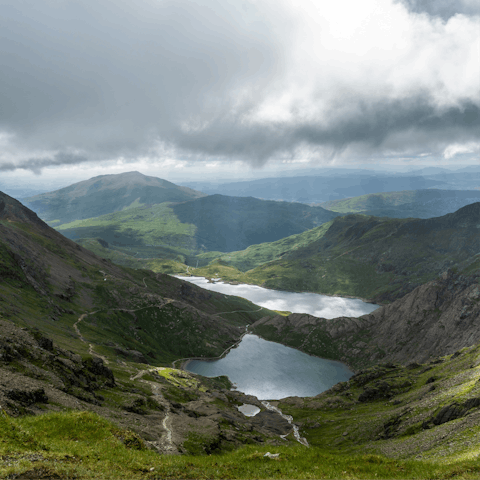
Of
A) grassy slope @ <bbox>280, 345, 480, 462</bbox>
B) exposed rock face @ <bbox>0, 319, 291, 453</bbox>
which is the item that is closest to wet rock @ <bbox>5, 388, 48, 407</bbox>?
exposed rock face @ <bbox>0, 319, 291, 453</bbox>

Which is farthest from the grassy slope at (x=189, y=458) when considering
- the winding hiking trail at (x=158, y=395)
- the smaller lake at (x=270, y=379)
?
the smaller lake at (x=270, y=379)

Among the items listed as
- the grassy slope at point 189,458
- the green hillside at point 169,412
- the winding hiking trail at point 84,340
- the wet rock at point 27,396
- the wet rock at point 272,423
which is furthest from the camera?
the winding hiking trail at point 84,340

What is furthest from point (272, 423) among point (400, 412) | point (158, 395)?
point (400, 412)

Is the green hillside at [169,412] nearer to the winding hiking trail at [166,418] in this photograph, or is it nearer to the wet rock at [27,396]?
the wet rock at [27,396]

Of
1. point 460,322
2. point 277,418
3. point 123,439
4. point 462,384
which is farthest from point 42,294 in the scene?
point 460,322

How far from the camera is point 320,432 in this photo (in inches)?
4242

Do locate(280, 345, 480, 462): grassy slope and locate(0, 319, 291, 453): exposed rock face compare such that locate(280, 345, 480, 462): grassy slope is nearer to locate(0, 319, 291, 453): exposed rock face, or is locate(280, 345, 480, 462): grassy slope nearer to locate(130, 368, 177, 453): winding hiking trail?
locate(0, 319, 291, 453): exposed rock face

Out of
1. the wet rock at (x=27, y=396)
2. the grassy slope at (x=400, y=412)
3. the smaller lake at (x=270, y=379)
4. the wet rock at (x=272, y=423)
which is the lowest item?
the smaller lake at (x=270, y=379)

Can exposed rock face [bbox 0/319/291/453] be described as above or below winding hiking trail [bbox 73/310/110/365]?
above

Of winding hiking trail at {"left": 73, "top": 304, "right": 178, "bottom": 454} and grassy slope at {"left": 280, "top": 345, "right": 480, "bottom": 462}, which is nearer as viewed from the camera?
winding hiking trail at {"left": 73, "top": 304, "right": 178, "bottom": 454}

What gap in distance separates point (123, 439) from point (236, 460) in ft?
38.4

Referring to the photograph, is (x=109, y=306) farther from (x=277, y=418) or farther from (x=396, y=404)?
(x=396, y=404)

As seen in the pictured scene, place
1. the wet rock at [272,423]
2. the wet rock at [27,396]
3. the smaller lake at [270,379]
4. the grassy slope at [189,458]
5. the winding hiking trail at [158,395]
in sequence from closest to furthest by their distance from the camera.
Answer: the grassy slope at [189,458], the wet rock at [27,396], the winding hiking trail at [158,395], the wet rock at [272,423], the smaller lake at [270,379]

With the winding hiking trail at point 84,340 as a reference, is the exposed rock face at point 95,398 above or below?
above
